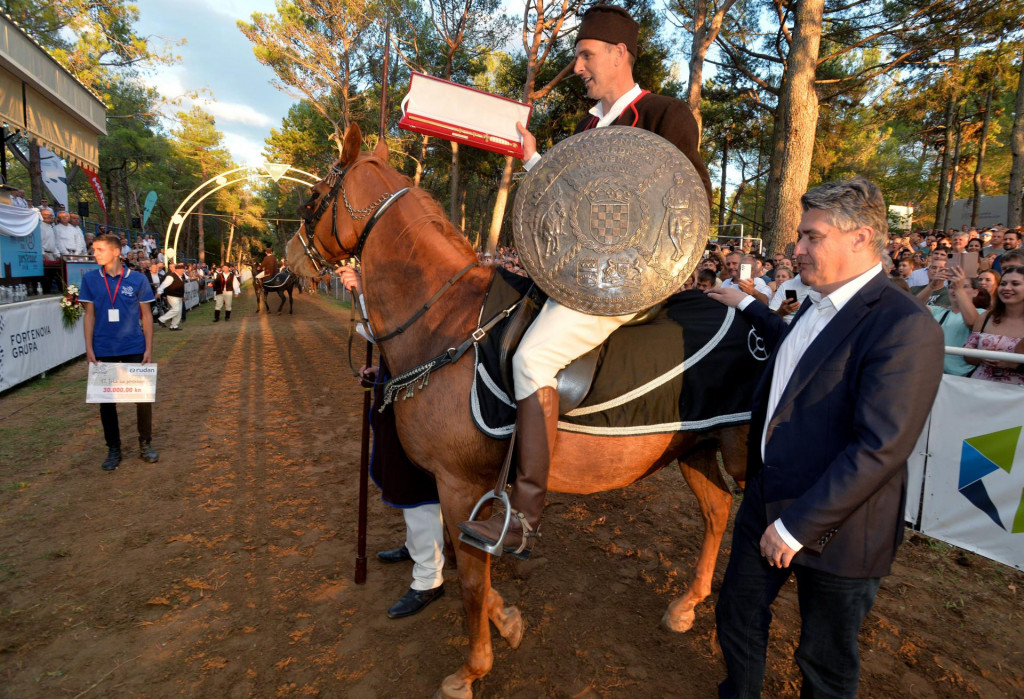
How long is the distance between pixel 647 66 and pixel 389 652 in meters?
A: 18.6

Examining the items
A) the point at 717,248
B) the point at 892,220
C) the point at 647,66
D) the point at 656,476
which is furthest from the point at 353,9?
the point at 892,220

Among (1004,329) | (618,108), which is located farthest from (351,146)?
(1004,329)

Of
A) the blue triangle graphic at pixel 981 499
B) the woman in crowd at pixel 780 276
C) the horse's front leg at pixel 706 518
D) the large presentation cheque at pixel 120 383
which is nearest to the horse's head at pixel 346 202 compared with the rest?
the horse's front leg at pixel 706 518

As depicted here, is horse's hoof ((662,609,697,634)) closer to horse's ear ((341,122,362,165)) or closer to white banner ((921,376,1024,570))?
white banner ((921,376,1024,570))

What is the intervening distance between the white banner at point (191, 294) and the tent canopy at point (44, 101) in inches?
365

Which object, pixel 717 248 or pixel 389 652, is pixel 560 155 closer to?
pixel 389 652

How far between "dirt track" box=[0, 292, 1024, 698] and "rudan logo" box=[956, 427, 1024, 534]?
1.70 ft

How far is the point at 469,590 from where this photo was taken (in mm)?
2525

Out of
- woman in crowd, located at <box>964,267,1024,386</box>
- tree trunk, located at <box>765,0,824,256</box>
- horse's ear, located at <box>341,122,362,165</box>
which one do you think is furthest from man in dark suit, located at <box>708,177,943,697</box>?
tree trunk, located at <box>765,0,824,256</box>

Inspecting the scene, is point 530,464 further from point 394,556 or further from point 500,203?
point 500,203

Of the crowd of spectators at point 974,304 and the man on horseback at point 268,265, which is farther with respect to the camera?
the man on horseback at point 268,265

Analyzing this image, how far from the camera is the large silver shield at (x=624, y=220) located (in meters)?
2.09

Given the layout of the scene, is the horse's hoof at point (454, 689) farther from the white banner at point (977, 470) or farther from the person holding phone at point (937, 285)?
the person holding phone at point (937, 285)

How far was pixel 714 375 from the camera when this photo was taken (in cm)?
242
